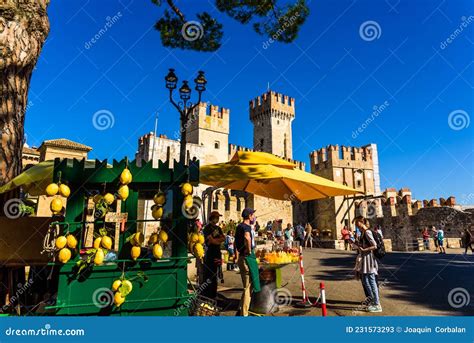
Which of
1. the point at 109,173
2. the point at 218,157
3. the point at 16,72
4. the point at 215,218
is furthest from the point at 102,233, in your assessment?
the point at 218,157

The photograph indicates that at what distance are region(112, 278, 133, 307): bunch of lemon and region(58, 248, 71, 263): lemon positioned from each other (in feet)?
2.30

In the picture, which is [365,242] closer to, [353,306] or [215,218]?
[353,306]

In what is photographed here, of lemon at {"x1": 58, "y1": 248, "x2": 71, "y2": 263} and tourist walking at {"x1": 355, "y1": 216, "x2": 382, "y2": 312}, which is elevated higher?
lemon at {"x1": 58, "y1": 248, "x2": 71, "y2": 263}

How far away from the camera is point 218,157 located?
45312 mm

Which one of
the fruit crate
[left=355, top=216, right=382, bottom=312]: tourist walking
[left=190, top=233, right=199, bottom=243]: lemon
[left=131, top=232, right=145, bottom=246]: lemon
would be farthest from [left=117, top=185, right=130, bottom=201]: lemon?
A: [left=355, top=216, right=382, bottom=312]: tourist walking

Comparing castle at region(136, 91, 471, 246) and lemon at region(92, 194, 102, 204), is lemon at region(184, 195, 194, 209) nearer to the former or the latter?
lemon at region(92, 194, 102, 204)

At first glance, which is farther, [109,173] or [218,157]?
[218,157]

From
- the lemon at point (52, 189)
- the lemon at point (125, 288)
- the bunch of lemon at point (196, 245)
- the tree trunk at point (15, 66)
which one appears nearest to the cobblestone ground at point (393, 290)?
the bunch of lemon at point (196, 245)

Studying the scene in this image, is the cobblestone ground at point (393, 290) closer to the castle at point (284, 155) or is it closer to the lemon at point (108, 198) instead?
the lemon at point (108, 198)

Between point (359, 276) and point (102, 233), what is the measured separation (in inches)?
194

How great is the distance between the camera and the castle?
3600cm

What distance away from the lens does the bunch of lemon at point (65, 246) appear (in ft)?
12.8

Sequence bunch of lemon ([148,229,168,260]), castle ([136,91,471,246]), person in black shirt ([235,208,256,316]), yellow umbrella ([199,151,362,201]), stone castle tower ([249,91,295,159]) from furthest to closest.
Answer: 1. stone castle tower ([249,91,295,159])
2. castle ([136,91,471,246])
3. yellow umbrella ([199,151,362,201])
4. person in black shirt ([235,208,256,316])
5. bunch of lemon ([148,229,168,260])

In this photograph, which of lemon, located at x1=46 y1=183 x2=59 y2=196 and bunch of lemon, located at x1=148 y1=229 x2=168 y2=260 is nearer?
lemon, located at x1=46 y1=183 x2=59 y2=196
